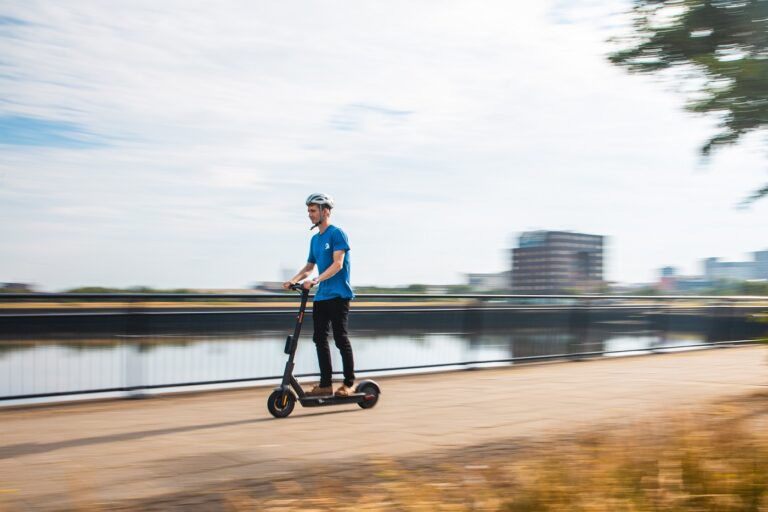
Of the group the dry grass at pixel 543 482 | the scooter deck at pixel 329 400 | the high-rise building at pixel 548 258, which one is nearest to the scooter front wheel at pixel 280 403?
the scooter deck at pixel 329 400

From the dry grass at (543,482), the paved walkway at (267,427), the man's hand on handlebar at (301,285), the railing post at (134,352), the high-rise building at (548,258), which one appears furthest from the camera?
the high-rise building at (548,258)

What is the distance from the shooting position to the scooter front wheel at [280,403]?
8.24 metres

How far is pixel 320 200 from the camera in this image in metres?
8.58

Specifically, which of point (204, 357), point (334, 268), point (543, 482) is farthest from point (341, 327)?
point (543, 482)

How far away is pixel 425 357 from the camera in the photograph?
12703 mm

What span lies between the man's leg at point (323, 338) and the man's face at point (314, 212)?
31.9 inches

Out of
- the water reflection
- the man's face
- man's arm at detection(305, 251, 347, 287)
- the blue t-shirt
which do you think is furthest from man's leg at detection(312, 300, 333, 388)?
the water reflection

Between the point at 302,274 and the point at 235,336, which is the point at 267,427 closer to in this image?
the point at 302,274

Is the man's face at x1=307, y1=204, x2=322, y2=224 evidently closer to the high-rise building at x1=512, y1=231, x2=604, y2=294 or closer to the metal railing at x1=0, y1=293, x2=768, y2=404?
the metal railing at x1=0, y1=293, x2=768, y2=404

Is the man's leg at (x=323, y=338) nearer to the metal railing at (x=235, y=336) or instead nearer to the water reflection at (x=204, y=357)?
the metal railing at (x=235, y=336)

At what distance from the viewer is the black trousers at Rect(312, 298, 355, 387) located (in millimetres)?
8570

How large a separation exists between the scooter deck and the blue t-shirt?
3.17ft

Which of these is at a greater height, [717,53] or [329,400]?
[717,53]

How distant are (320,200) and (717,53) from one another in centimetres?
390
